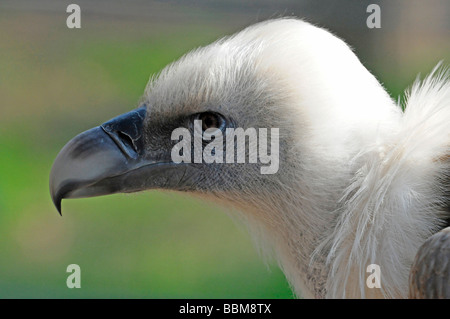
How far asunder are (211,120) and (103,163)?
263 millimetres

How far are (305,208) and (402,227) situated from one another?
24 cm

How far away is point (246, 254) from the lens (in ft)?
13.6

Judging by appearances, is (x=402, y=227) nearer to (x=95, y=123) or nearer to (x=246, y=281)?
(x=246, y=281)

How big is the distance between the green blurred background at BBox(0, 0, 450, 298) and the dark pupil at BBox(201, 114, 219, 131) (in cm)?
175

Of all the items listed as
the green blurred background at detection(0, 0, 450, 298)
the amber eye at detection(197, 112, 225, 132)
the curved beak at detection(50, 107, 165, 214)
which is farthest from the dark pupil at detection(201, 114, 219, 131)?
the green blurred background at detection(0, 0, 450, 298)

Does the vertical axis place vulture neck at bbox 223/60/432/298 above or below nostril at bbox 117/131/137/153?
below

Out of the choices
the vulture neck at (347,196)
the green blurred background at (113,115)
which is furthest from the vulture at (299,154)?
the green blurred background at (113,115)

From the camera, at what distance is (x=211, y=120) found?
153cm

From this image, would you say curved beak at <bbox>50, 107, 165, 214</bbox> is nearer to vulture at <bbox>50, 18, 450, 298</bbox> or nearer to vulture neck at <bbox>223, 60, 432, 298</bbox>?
vulture at <bbox>50, 18, 450, 298</bbox>

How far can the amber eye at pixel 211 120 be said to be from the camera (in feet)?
5.01

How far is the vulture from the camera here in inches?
51.8

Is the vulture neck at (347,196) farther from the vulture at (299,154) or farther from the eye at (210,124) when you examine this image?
the eye at (210,124)

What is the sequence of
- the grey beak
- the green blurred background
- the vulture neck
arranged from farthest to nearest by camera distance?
the green blurred background
the grey beak
the vulture neck

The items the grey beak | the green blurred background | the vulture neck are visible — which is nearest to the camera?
the vulture neck
